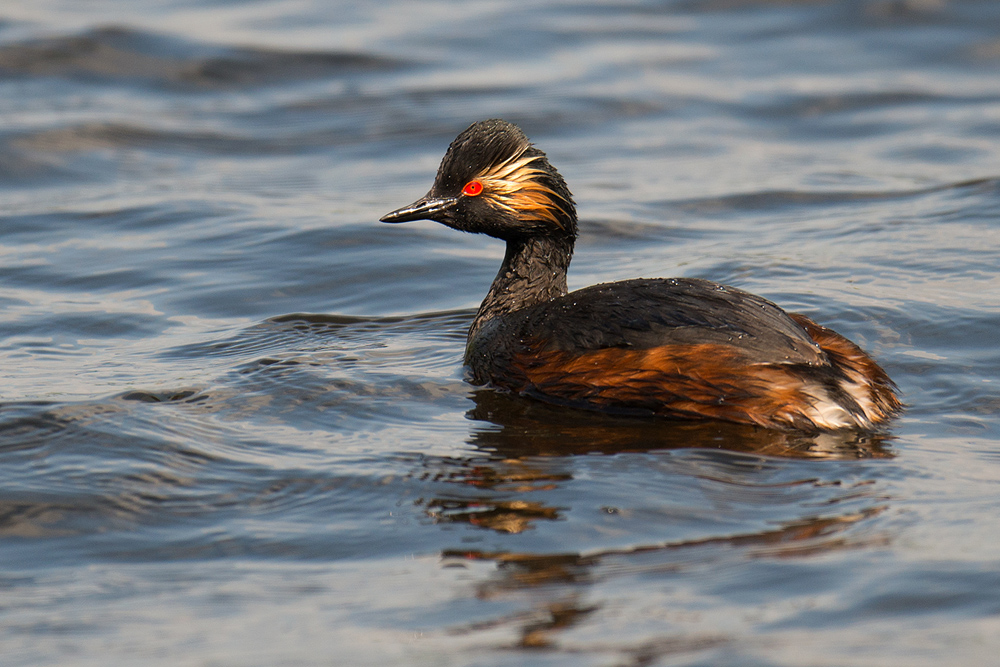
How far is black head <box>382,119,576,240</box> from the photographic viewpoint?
6910mm

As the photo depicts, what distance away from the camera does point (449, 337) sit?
7629 mm

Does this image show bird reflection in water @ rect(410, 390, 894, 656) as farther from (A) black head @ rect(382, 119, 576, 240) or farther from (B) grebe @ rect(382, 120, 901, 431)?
(A) black head @ rect(382, 119, 576, 240)

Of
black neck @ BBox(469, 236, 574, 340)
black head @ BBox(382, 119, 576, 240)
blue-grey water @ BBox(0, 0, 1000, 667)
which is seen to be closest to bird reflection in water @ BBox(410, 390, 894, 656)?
blue-grey water @ BBox(0, 0, 1000, 667)

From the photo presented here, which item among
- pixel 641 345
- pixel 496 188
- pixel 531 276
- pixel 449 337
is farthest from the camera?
pixel 449 337

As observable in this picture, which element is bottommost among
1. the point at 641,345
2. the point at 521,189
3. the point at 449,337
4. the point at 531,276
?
the point at 449,337

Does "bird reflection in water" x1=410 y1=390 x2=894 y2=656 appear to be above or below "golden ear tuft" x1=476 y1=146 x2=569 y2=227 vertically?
below

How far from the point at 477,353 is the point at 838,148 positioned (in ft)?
20.6

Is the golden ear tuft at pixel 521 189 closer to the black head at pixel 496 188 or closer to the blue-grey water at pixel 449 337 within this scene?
the black head at pixel 496 188

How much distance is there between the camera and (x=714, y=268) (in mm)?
8594

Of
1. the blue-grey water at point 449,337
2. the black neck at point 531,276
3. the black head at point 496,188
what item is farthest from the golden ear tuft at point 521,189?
the blue-grey water at point 449,337

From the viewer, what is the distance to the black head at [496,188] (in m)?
6.91

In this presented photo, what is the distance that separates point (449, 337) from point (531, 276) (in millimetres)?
720

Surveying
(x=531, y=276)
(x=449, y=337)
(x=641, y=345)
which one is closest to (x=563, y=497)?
(x=641, y=345)

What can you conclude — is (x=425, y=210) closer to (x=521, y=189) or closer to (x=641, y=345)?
(x=521, y=189)
